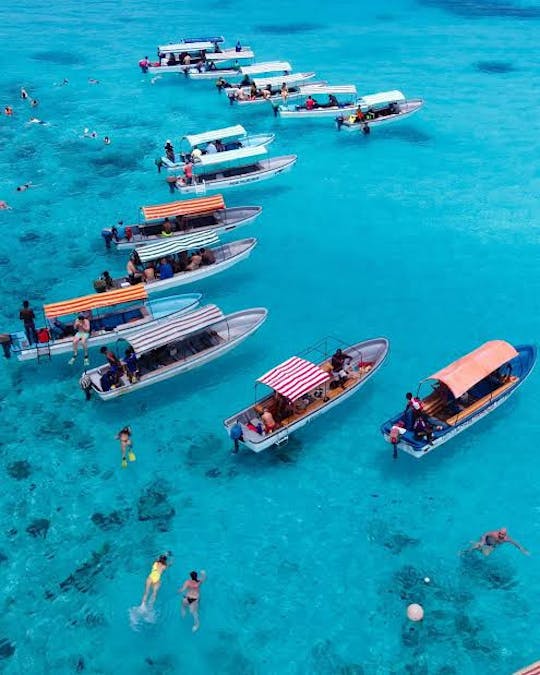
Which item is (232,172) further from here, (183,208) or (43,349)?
(43,349)

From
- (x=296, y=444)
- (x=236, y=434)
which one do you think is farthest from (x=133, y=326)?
(x=296, y=444)

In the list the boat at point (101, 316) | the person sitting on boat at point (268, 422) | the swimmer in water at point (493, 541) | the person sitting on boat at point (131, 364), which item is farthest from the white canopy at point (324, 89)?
the swimmer in water at point (493, 541)

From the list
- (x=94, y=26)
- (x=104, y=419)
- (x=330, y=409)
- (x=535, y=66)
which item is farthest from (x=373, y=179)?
(x=94, y=26)

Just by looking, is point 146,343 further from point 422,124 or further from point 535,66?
point 535,66

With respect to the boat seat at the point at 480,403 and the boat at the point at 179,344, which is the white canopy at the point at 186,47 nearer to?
the boat at the point at 179,344

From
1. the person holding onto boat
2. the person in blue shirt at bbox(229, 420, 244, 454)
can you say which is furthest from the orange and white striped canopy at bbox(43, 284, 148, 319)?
the person in blue shirt at bbox(229, 420, 244, 454)

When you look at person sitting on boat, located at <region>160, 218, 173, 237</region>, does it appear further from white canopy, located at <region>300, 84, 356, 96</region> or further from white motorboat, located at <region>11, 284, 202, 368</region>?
A: white canopy, located at <region>300, 84, 356, 96</region>
